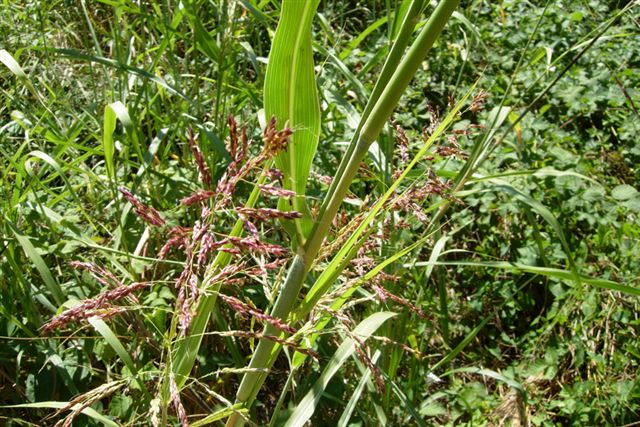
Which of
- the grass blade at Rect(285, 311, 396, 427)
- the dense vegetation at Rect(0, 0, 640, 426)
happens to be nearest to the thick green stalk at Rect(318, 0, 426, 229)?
the dense vegetation at Rect(0, 0, 640, 426)

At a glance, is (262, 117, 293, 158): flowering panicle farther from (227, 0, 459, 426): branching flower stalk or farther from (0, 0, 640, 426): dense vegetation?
(227, 0, 459, 426): branching flower stalk

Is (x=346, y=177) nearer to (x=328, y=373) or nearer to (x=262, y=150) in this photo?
(x=262, y=150)

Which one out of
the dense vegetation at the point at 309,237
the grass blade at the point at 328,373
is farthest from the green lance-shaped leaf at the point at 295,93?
the grass blade at the point at 328,373

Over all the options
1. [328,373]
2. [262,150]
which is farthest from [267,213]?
[328,373]

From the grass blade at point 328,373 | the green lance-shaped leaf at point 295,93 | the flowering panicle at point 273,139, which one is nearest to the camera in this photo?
the flowering panicle at point 273,139

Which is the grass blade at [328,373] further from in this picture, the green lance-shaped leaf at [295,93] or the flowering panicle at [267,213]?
the flowering panicle at [267,213]

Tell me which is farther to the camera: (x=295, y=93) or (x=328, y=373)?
(x=328, y=373)
